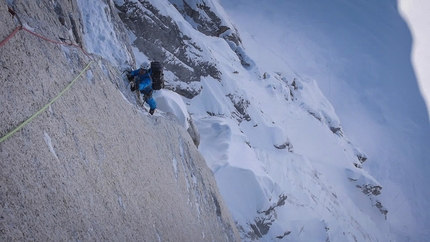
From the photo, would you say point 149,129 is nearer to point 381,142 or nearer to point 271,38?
point 271,38

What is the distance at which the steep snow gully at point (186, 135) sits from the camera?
2275 millimetres

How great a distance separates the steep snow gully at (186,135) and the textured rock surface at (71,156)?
0.6 inches

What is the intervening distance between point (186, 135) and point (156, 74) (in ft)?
6.49

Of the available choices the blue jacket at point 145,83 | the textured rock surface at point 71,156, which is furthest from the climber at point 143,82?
the textured rock surface at point 71,156

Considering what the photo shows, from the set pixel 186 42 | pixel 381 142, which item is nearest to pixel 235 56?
pixel 186 42

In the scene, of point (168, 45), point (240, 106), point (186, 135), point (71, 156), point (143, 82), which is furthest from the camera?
point (240, 106)

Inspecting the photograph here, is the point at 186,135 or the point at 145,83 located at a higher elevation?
the point at 145,83

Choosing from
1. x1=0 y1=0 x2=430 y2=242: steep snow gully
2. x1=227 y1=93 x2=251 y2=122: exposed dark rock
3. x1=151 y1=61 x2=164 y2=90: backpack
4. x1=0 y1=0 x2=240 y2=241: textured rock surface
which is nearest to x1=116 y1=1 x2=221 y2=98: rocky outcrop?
x1=0 y1=0 x2=430 y2=242: steep snow gully

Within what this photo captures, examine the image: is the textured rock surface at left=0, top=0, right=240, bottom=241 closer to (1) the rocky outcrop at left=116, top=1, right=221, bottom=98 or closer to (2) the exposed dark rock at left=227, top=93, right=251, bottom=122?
(1) the rocky outcrop at left=116, top=1, right=221, bottom=98

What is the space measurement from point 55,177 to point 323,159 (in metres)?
32.6

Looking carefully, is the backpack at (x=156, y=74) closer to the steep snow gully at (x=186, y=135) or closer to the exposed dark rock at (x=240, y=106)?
the steep snow gully at (x=186, y=135)

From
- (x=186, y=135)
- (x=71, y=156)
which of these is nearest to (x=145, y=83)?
(x=186, y=135)

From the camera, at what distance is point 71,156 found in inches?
100

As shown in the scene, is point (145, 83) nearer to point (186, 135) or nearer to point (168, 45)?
point (186, 135)
